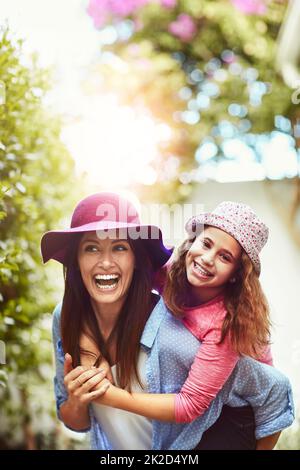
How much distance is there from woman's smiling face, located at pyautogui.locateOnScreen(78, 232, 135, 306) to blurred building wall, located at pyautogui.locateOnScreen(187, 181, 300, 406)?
0.47 m

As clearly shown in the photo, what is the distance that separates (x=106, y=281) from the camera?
4.94 feet

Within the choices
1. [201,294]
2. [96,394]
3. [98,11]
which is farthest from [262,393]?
[98,11]

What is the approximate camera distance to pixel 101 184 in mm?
2209

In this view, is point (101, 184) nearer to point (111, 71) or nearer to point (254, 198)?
point (254, 198)

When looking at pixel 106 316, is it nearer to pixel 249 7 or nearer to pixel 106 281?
pixel 106 281

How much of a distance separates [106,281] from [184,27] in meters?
2.21

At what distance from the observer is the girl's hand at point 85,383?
147 centimetres

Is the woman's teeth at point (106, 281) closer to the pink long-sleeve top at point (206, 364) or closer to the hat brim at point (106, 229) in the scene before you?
the hat brim at point (106, 229)

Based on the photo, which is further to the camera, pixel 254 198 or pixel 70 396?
pixel 254 198

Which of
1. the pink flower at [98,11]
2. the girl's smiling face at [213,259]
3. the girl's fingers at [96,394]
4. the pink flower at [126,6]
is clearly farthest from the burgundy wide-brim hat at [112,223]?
the pink flower at [126,6]

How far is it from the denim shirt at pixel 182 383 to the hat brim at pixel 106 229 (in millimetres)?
133

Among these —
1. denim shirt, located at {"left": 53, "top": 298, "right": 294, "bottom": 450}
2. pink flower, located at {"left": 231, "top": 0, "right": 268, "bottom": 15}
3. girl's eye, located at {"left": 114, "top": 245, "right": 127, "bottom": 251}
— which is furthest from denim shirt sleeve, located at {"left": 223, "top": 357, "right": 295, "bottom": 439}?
pink flower, located at {"left": 231, "top": 0, "right": 268, "bottom": 15}
